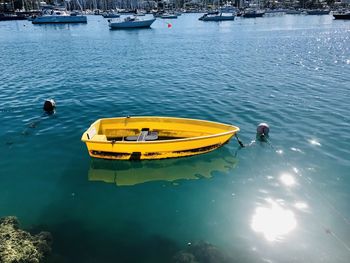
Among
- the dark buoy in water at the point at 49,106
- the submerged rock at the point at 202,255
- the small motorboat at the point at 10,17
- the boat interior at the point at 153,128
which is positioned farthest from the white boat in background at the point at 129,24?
the submerged rock at the point at 202,255

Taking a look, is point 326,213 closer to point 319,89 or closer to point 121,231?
point 121,231

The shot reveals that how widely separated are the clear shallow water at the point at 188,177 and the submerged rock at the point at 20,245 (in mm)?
418

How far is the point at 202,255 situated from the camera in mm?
9344

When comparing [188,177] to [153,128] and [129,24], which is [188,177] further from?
[129,24]

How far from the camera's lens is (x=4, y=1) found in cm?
14038

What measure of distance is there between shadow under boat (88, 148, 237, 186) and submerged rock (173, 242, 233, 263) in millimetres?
4183

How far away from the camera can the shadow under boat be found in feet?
44.5

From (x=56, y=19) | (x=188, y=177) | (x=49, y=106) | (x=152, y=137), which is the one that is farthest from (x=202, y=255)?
(x=56, y=19)

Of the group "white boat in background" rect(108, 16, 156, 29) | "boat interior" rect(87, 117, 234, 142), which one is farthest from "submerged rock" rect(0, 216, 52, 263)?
"white boat in background" rect(108, 16, 156, 29)

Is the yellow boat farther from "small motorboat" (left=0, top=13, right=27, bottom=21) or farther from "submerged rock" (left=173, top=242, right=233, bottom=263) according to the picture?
"small motorboat" (left=0, top=13, right=27, bottom=21)

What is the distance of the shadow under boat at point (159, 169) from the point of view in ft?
44.5

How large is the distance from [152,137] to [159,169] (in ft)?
6.48

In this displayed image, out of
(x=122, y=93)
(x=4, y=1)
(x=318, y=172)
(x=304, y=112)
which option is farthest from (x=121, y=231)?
(x=4, y=1)

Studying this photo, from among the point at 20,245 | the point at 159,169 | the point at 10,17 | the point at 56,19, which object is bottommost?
the point at 159,169
